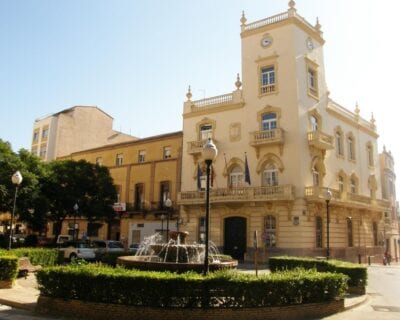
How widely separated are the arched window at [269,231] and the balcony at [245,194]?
1855mm

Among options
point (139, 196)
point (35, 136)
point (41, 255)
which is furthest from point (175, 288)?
point (35, 136)

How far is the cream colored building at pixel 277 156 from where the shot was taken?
28.8m

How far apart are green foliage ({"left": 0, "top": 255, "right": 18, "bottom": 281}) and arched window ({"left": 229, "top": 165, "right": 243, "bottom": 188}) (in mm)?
20056

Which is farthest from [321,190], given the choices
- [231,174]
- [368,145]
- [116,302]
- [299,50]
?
[116,302]

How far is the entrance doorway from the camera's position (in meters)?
30.6

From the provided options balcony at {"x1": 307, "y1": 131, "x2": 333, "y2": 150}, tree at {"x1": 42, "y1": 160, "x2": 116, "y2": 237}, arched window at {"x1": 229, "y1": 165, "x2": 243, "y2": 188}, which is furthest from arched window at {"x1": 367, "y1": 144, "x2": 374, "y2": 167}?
tree at {"x1": 42, "y1": 160, "x2": 116, "y2": 237}

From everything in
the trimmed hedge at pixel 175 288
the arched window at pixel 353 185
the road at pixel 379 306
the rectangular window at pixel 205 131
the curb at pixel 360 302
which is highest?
the rectangular window at pixel 205 131

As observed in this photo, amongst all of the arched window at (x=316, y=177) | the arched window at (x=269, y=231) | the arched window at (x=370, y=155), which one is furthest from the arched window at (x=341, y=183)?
the arched window at (x=269, y=231)

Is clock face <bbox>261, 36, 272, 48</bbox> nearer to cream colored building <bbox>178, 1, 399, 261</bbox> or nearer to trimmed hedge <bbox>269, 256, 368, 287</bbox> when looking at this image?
cream colored building <bbox>178, 1, 399, 261</bbox>

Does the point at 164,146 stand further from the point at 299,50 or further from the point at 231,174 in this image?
the point at 299,50

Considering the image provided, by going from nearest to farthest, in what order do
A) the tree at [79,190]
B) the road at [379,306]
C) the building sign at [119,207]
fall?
the road at [379,306], the tree at [79,190], the building sign at [119,207]

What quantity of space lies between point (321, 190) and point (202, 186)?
9.30 metres

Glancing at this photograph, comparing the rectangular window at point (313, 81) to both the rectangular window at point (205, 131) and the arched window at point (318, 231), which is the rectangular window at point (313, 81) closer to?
the rectangular window at point (205, 131)

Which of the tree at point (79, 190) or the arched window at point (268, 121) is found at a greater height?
the arched window at point (268, 121)
